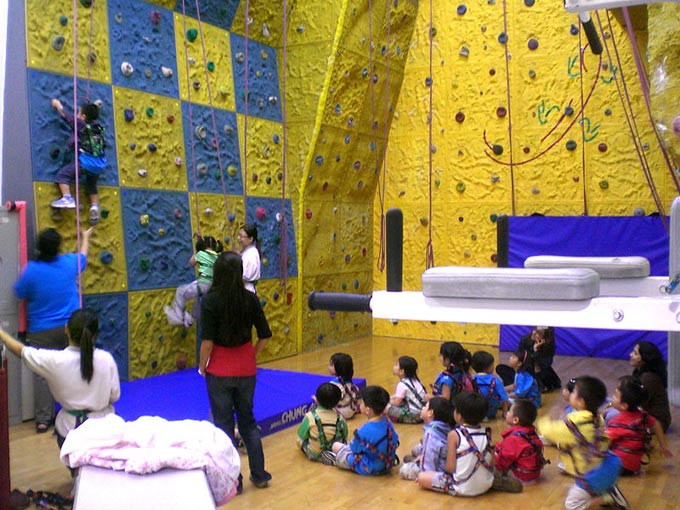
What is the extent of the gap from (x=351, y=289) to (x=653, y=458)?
4.57 m

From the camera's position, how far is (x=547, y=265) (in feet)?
10.1

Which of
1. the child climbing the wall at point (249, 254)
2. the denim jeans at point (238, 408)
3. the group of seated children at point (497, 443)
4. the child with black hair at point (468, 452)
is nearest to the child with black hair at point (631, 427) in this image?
the group of seated children at point (497, 443)

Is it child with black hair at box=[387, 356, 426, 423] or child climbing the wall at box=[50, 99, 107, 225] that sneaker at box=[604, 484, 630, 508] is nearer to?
child with black hair at box=[387, 356, 426, 423]

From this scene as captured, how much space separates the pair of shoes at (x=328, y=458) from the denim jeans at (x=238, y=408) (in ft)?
1.54

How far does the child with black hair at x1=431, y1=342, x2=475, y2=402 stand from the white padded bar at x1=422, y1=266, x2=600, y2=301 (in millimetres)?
2657

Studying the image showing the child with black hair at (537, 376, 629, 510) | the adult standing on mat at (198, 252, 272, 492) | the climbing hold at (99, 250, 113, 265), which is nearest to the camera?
the child with black hair at (537, 376, 629, 510)

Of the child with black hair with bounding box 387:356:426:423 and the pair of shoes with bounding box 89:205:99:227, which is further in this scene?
the pair of shoes with bounding box 89:205:99:227

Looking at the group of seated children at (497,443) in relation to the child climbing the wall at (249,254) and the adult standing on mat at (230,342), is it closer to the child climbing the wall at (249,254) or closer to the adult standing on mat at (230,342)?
the adult standing on mat at (230,342)

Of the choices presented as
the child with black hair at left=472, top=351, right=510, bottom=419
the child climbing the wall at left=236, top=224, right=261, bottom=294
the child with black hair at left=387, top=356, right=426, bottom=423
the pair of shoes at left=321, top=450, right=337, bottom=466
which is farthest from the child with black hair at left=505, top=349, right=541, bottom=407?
the child climbing the wall at left=236, top=224, right=261, bottom=294

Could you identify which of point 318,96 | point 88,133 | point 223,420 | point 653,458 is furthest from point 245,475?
point 318,96

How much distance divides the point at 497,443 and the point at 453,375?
0.76 metres

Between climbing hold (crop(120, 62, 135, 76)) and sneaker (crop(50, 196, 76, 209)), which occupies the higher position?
climbing hold (crop(120, 62, 135, 76))

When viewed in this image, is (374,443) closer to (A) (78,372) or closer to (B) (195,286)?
(A) (78,372)

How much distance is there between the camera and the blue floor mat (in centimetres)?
477
